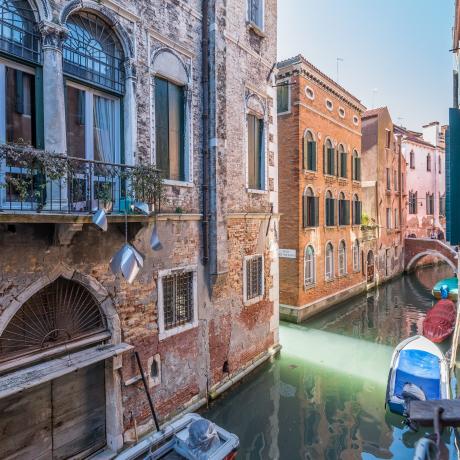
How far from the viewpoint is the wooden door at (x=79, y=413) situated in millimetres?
5750

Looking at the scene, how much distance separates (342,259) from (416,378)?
35.5 feet

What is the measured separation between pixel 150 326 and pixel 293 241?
949 centimetres

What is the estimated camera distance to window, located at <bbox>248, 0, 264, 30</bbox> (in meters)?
9.84

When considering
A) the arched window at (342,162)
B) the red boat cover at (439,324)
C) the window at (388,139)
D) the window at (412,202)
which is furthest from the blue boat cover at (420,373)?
the window at (412,202)

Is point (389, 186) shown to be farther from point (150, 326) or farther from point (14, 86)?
point (14, 86)

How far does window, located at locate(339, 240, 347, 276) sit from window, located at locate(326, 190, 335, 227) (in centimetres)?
165

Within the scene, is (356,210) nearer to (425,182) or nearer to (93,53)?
(425,182)

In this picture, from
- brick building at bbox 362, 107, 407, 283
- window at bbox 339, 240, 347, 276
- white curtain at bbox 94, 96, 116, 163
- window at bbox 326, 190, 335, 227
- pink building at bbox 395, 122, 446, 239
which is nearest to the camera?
white curtain at bbox 94, 96, 116, 163

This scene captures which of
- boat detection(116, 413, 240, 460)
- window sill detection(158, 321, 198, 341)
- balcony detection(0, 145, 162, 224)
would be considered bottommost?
boat detection(116, 413, 240, 460)

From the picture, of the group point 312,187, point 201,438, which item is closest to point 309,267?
point 312,187

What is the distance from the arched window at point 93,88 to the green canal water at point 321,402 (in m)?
6.24

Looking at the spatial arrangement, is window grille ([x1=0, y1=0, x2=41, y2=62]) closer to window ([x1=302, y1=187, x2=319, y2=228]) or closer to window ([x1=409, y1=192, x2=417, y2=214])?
window ([x1=302, y1=187, x2=319, y2=228])

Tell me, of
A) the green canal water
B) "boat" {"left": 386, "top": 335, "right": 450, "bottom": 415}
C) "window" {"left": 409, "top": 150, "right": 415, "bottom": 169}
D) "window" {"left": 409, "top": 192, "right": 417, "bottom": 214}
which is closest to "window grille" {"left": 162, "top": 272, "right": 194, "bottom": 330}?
the green canal water

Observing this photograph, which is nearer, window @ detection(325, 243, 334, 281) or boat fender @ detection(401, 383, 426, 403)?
boat fender @ detection(401, 383, 426, 403)
